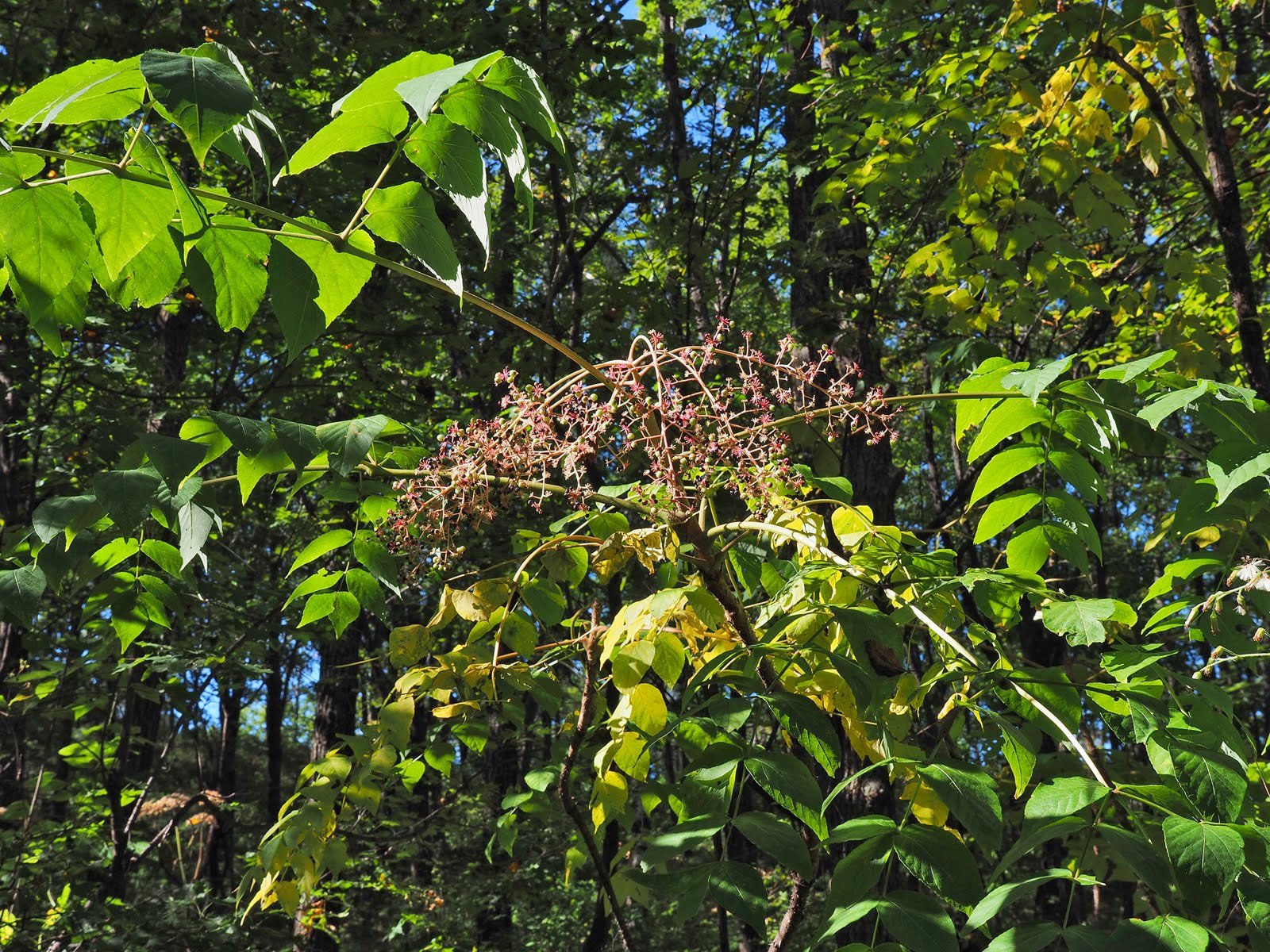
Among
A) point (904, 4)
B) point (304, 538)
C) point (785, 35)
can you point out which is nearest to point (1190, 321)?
point (904, 4)

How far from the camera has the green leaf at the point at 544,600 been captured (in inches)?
80.7

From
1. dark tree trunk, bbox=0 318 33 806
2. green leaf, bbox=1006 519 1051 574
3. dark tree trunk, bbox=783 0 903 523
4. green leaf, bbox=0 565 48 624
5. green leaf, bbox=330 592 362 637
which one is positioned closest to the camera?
green leaf, bbox=0 565 48 624

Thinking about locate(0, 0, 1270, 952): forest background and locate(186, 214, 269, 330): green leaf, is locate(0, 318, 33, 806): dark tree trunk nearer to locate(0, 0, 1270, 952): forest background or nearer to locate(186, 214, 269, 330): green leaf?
locate(0, 0, 1270, 952): forest background

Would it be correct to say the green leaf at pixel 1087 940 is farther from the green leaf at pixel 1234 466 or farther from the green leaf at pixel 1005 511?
the green leaf at pixel 1005 511

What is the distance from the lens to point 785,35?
5.68 meters

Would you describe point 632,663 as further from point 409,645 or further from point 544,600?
point 409,645

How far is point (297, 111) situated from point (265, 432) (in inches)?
217

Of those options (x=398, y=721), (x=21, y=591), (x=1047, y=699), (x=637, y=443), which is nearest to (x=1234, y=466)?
(x=1047, y=699)

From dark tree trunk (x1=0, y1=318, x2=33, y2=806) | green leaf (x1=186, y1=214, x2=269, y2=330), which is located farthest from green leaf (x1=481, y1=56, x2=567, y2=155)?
dark tree trunk (x1=0, y1=318, x2=33, y2=806)

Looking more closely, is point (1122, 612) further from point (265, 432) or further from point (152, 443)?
point (152, 443)

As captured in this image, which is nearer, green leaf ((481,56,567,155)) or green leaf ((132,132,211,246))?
green leaf ((132,132,211,246))

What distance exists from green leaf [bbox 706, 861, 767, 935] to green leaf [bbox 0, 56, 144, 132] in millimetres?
1222

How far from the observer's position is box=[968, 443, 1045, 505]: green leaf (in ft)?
5.48

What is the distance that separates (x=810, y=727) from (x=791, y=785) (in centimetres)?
9
